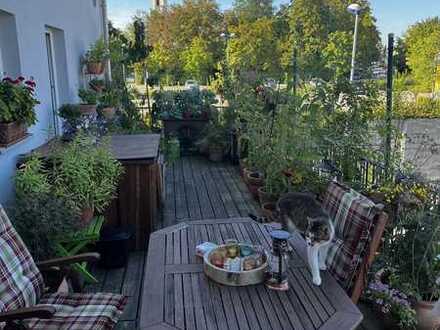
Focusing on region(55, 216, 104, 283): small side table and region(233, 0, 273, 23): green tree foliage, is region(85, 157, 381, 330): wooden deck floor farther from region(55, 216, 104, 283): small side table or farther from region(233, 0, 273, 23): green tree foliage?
region(233, 0, 273, 23): green tree foliage

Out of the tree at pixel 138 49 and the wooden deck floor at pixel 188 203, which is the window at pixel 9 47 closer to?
the wooden deck floor at pixel 188 203

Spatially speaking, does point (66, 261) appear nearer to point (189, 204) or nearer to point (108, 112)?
point (189, 204)

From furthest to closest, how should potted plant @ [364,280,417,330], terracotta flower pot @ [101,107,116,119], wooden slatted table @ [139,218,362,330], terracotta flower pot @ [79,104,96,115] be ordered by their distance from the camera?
terracotta flower pot @ [101,107,116,119]
terracotta flower pot @ [79,104,96,115]
potted plant @ [364,280,417,330]
wooden slatted table @ [139,218,362,330]

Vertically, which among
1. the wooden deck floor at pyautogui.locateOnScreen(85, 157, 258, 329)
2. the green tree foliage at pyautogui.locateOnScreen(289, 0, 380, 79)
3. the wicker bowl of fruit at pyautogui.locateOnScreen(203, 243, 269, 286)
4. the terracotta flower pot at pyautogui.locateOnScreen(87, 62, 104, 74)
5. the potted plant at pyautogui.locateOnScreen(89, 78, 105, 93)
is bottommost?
the wooden deck floor at pyautogui.locateOnScreen(85, 157, 258, 329)

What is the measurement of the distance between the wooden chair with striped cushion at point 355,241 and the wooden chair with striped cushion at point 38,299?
105cm

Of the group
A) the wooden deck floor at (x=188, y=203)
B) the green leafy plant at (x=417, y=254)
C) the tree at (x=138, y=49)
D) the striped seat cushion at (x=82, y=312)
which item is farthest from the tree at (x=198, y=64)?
the striped seat cushion at (x=82, y=312)

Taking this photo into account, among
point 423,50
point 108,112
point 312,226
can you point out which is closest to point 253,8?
point 423,50

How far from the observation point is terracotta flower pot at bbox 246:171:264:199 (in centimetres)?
471

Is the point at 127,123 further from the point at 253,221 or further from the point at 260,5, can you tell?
the point at 260,5

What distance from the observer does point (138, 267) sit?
10.5 feet

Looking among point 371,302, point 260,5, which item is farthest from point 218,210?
point 260,5

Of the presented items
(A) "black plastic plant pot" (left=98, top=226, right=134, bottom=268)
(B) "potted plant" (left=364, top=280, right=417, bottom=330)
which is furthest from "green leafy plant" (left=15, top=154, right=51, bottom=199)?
(B) "potted plant" (left=364, top=280, right=417, bottom=330)

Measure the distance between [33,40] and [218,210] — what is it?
2.41 metres

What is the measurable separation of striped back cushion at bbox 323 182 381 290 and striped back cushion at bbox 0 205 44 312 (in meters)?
1.42
